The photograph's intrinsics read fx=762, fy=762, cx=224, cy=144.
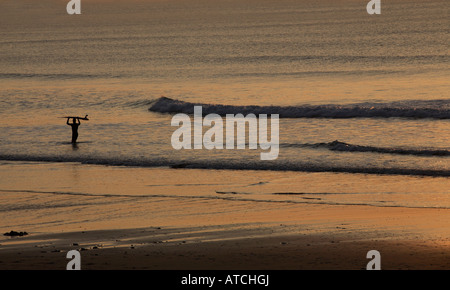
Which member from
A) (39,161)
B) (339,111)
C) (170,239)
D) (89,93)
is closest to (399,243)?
(170,239)

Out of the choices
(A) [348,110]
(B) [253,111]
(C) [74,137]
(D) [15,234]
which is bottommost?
(D) [15,234]

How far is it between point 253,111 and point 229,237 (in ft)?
81.6

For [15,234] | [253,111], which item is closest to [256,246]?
[15,234]

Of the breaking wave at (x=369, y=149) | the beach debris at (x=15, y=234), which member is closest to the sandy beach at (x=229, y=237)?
the beach debris at (x=15, y=234)

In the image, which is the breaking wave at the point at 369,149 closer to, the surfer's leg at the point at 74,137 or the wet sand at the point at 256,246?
the surfer's leg at the point at 74,137

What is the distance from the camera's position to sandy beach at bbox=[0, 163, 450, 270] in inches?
432

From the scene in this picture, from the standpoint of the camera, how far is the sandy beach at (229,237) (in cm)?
1098

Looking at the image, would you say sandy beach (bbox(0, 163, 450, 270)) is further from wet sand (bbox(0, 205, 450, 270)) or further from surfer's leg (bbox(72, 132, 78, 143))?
surfer's leg (bbox(72, 132, 78, 143))

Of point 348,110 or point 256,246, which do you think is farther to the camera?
point 348,110

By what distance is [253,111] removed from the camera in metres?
37.4

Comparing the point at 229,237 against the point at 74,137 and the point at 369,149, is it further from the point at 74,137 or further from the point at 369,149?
the point at 74,137

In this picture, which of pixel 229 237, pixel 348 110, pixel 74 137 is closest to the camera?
pixel 229 237

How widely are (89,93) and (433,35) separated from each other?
2073 inches

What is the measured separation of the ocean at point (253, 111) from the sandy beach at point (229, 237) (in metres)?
1.35
